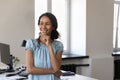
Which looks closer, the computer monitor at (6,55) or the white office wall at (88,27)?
the computer monitor at (6,55)

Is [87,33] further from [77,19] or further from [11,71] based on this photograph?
[11,71]

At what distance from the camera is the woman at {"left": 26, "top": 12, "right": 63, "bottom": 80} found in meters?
2.04

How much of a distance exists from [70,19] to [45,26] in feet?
11.6

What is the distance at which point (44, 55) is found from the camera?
2043mm

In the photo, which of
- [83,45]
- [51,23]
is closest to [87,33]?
[83,45]

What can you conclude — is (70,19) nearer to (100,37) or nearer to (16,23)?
(100,37)

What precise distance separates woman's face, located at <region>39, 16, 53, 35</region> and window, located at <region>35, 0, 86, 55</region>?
299 centimetres

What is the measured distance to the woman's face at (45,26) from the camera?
2.05 meters

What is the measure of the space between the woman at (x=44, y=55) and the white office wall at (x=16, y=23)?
2.43m

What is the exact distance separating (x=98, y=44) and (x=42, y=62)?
341 cm

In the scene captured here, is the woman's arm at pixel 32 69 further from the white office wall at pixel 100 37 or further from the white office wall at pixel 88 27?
the white office wall at pixel 100 37

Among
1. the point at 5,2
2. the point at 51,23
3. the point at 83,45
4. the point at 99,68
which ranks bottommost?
the point at 99,68

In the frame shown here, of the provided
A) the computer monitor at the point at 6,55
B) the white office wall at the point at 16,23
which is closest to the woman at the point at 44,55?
the computer monitor at the point at 6,55

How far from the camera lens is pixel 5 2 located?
4.39m
